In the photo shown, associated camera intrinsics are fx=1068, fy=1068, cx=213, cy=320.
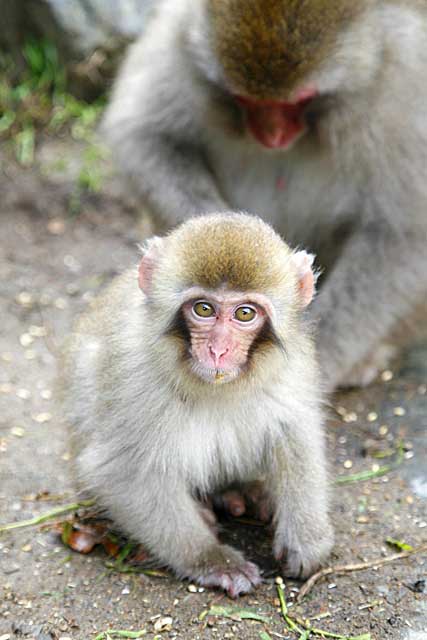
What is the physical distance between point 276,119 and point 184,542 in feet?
6.09

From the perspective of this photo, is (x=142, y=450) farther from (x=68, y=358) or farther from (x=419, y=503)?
(x=419, y=503)

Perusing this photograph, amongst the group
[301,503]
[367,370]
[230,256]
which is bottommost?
[367,370]

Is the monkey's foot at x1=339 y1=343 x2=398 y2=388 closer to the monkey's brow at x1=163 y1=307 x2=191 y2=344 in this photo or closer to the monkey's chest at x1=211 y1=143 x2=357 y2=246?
the monkey's chest at x1=211 y1=143 x2=357 y2=246

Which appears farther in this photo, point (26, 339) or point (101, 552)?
point (26, 339)

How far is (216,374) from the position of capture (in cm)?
307

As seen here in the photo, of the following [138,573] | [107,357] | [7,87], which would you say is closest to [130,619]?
[138,573]

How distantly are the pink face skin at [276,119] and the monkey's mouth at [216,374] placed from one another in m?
1.56

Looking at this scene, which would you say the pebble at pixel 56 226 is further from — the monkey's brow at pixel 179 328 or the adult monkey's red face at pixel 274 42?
the monkey's brow at pixel 179 328

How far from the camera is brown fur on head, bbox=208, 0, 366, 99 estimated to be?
405 centimetres

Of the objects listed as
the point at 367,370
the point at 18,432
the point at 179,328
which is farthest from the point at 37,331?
the point at 179,328

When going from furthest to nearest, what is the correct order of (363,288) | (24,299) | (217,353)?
(24,299)
(363,288)
(217,353)

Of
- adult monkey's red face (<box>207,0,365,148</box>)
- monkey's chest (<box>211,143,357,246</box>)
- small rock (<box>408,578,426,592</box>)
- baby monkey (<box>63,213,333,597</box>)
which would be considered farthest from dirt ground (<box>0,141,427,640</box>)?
adult monkey's red face (<box>207,0,365,148</box>)

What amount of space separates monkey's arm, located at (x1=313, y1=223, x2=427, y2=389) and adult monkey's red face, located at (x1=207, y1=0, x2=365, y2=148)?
0.86m

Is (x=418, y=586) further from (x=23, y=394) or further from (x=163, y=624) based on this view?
(x=23, y=394)
